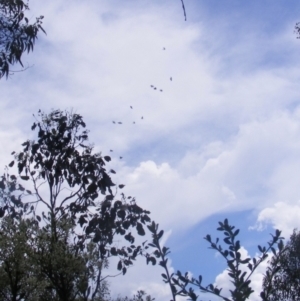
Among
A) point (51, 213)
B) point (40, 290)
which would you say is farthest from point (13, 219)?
point (40, 290)

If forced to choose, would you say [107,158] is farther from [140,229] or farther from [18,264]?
[18,264]

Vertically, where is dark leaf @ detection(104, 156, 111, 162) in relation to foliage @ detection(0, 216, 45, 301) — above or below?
above

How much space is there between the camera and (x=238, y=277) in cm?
333

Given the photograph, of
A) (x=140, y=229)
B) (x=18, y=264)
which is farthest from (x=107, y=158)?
(x=18, y=264)

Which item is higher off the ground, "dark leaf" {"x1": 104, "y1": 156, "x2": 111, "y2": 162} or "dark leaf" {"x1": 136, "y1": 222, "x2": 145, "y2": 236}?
"dark leaf" {"x1": 104, "y1": 156, "x2": 111, "y2": 162}

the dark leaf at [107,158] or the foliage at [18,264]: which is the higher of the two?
the dark leaf at [107,158]

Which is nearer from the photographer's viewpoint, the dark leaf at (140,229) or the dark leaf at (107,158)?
the dark leaf at (140,229)

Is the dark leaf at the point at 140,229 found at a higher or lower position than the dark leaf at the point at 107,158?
lower

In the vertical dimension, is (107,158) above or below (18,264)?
→ above

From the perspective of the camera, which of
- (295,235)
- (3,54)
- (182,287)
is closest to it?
(182,287)

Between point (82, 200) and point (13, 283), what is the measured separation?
339 centimetres

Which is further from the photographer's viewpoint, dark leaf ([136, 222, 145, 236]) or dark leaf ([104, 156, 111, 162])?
dark leaf ([104, 156, 111, 162])

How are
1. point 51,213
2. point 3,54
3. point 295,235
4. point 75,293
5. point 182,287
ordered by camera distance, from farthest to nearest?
1. point 295,235
2. point 51,213
3. point 75,293
4. point 3,54
5. point 182,287

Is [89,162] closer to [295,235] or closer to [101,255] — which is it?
[101,255]
